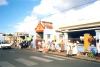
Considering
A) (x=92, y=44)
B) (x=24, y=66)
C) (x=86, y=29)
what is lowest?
(x=24, y=66)

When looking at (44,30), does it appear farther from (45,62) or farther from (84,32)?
(45,62)

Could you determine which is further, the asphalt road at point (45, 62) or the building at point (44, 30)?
the building at point (44, 30)

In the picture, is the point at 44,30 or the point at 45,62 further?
the point at 44,30

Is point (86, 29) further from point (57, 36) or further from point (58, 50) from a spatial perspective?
point (57, 36)

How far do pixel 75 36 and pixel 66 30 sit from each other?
5.95 feet

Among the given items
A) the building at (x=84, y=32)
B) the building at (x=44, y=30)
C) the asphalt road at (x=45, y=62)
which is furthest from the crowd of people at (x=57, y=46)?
the asphalt road at (x=45, y=62)

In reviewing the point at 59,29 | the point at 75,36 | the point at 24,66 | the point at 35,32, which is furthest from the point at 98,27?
the point at 35,32

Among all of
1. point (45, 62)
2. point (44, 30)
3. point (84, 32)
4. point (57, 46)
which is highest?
point (44, 30)

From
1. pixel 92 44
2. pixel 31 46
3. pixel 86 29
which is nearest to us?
pixel 92 44

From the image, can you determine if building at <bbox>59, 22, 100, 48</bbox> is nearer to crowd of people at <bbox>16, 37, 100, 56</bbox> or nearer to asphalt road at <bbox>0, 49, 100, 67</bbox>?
crowd of people at <bbox>16, 37, 100, 56</bbox>

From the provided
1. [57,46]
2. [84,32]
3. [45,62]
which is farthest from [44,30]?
[45,62]

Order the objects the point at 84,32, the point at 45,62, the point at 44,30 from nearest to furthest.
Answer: the point at 45,62 < the point at 84,32 < the point at 44,30

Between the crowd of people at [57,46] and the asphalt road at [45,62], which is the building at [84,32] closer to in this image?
the crowd of people at [57,46]

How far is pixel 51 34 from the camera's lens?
34.8 metres
